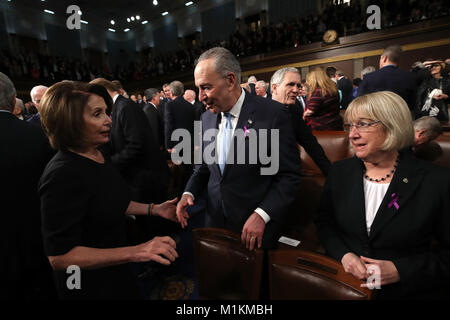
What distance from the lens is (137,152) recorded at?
6.79 ft

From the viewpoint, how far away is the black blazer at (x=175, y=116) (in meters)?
3.87

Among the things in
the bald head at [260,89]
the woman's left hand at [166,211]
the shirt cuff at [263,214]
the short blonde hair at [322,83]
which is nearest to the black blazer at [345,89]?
the bald head at [260,89]

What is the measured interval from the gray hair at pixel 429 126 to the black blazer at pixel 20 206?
2371mm

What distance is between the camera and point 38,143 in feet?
4.35

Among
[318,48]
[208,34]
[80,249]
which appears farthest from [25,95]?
[80,249]

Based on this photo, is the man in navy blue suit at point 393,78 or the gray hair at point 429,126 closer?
the gray hair at point 429,126

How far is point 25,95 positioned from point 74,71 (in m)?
3.88

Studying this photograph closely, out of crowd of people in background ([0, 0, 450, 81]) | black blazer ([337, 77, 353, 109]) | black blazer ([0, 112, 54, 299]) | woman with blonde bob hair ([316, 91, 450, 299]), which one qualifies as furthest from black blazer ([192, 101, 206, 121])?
crowd of people in background ([0, 0, 450, 81])

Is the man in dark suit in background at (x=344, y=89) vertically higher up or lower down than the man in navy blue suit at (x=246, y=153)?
higher up

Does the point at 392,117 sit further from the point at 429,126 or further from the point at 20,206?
the point at 20,206

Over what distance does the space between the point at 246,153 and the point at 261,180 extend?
183 millimetres

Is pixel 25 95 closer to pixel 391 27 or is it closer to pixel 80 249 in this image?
pixel 80 249

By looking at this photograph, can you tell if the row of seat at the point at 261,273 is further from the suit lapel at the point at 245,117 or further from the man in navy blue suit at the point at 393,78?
the man in navy blue suit at the point at 393,78

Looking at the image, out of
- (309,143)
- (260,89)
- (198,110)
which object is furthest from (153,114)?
(309,143)
